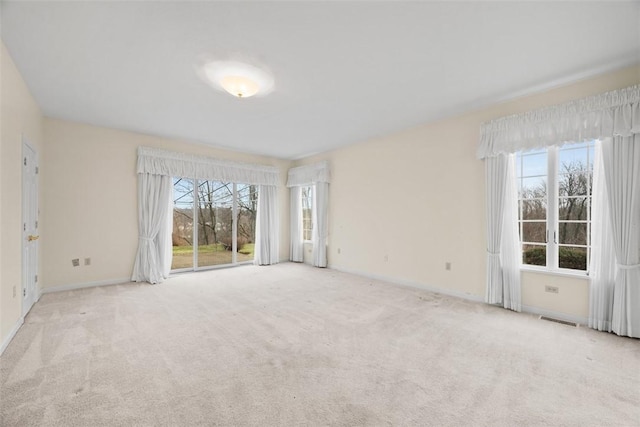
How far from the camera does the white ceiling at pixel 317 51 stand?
2.06 metres

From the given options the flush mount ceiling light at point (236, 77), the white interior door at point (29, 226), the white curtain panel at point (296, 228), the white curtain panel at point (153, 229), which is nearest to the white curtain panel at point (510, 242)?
the flush mount ceiling light at point (236, 77)

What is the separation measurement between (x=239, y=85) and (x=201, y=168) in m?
3.21

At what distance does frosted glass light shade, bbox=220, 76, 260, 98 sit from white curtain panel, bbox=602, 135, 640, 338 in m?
3.85

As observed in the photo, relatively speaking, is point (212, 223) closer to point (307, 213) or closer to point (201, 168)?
point (201, 168)

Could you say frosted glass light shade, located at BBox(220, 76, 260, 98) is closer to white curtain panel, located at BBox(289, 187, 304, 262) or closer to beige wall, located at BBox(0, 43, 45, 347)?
beige wall, located at BBox(0, 43, 45, 347)

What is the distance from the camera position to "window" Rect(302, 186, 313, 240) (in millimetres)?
7012

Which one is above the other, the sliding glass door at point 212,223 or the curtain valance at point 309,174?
the curtain valance at point 309,174

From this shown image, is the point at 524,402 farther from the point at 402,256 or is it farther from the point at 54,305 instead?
the point at 54,305

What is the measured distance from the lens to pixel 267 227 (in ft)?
22.3

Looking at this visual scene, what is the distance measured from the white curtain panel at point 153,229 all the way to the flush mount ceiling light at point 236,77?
2.87m

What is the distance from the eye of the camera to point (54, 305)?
363 cm

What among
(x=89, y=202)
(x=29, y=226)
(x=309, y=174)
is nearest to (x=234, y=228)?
(x=309, y=174)

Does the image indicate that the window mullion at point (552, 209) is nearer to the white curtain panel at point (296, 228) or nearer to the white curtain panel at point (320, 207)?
the white curtain panel at point (320, 207)

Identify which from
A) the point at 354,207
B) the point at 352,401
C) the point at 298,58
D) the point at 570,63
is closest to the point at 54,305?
the point at 352,401
